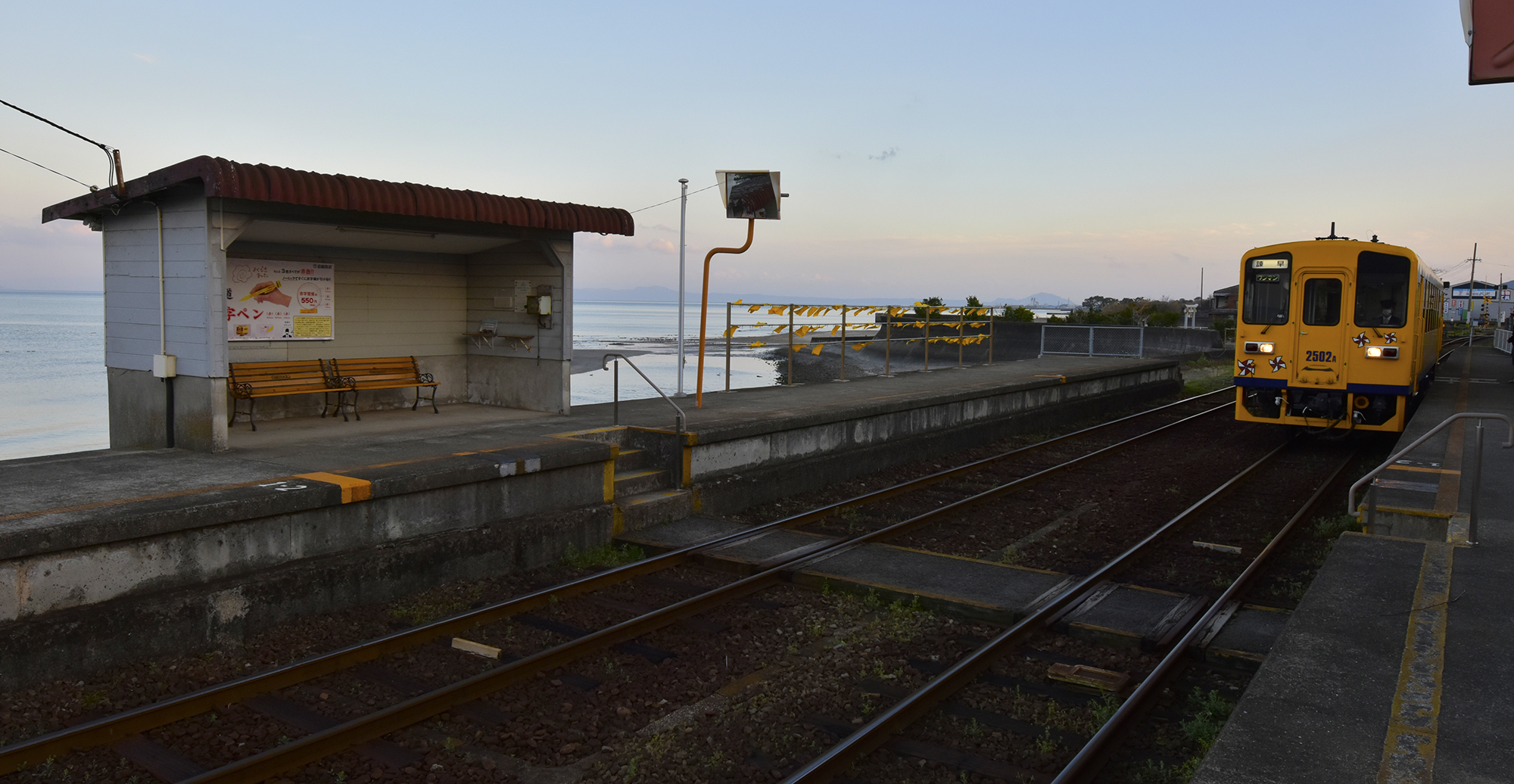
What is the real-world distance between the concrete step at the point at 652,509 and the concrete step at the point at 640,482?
6 cm

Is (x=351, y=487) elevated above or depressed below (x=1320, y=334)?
below

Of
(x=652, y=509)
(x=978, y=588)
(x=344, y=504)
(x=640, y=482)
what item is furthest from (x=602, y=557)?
(x=978, y=588)

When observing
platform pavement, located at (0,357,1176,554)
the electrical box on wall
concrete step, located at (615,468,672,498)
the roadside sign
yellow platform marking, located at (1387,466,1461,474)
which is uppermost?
the roadside sign

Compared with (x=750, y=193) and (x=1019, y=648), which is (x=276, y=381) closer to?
(x=750, y=193)

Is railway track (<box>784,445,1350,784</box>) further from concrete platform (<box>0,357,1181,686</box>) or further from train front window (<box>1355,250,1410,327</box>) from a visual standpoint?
train front window (<box>1355,250,1410,327</box>)

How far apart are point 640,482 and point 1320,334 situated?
1017cm

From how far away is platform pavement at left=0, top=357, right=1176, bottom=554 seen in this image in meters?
5.93

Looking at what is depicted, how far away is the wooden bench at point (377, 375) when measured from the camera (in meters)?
10.7

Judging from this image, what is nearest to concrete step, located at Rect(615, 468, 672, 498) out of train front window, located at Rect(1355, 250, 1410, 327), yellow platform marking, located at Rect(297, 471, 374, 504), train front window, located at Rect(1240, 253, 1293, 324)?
yellow platform marking, located at Rect(297, 471, 374, 504)

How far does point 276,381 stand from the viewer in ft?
33.1

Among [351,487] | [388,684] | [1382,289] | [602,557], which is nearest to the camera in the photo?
[388,684]

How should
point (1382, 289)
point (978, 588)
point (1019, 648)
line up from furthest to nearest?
point (1382, 289) → point (978, 588) → point (1019, 648)

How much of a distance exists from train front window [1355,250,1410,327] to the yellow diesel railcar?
0.01m

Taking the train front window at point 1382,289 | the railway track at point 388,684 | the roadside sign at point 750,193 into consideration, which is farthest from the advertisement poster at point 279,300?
the train front window at point 1382,289
